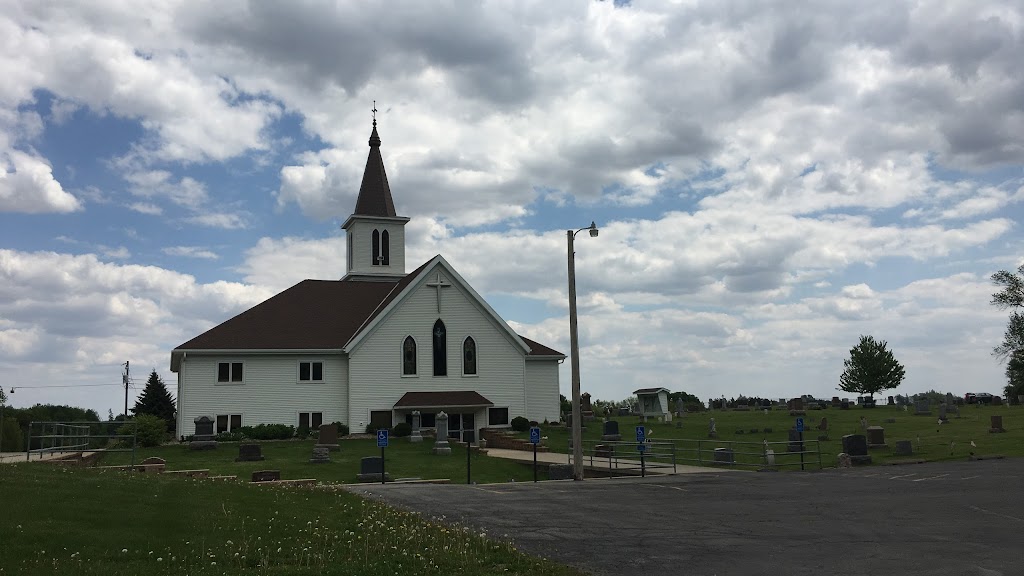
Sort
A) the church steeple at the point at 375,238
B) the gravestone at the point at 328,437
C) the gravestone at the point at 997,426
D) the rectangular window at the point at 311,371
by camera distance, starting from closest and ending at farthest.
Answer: the gravestone at the point at 328,437
the gravestone at the point at 997,426
the rectangular window at the point at 311,371
the church steeple at the point at 375,238

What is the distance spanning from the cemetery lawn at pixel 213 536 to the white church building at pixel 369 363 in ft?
91.9

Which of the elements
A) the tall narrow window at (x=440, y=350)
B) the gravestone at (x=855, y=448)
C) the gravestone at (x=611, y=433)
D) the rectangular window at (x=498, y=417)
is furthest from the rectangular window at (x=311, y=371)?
the gravestone at (x=855, y=448)

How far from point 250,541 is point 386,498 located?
21.5 feet

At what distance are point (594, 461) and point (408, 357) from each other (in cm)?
1761

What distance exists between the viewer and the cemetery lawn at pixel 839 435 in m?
31.0

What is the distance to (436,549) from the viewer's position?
37.0 feet

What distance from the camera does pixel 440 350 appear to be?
4803cm

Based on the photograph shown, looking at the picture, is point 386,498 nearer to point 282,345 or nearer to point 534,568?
point 534,568

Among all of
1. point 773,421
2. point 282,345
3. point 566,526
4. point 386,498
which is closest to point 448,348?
point 282,345

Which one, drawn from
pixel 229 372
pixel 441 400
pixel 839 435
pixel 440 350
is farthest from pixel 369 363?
pixel 839 435

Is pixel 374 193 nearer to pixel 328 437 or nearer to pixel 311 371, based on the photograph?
pixel 311 371

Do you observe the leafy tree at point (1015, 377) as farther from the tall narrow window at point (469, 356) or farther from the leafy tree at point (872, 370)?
the tall narrow window at point (469, 356)

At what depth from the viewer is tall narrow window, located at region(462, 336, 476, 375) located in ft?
159

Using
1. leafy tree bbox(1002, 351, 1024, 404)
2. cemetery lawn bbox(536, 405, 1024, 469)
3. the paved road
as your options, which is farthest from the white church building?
leafy tree bbox(1002, 351, 1024, 404)
